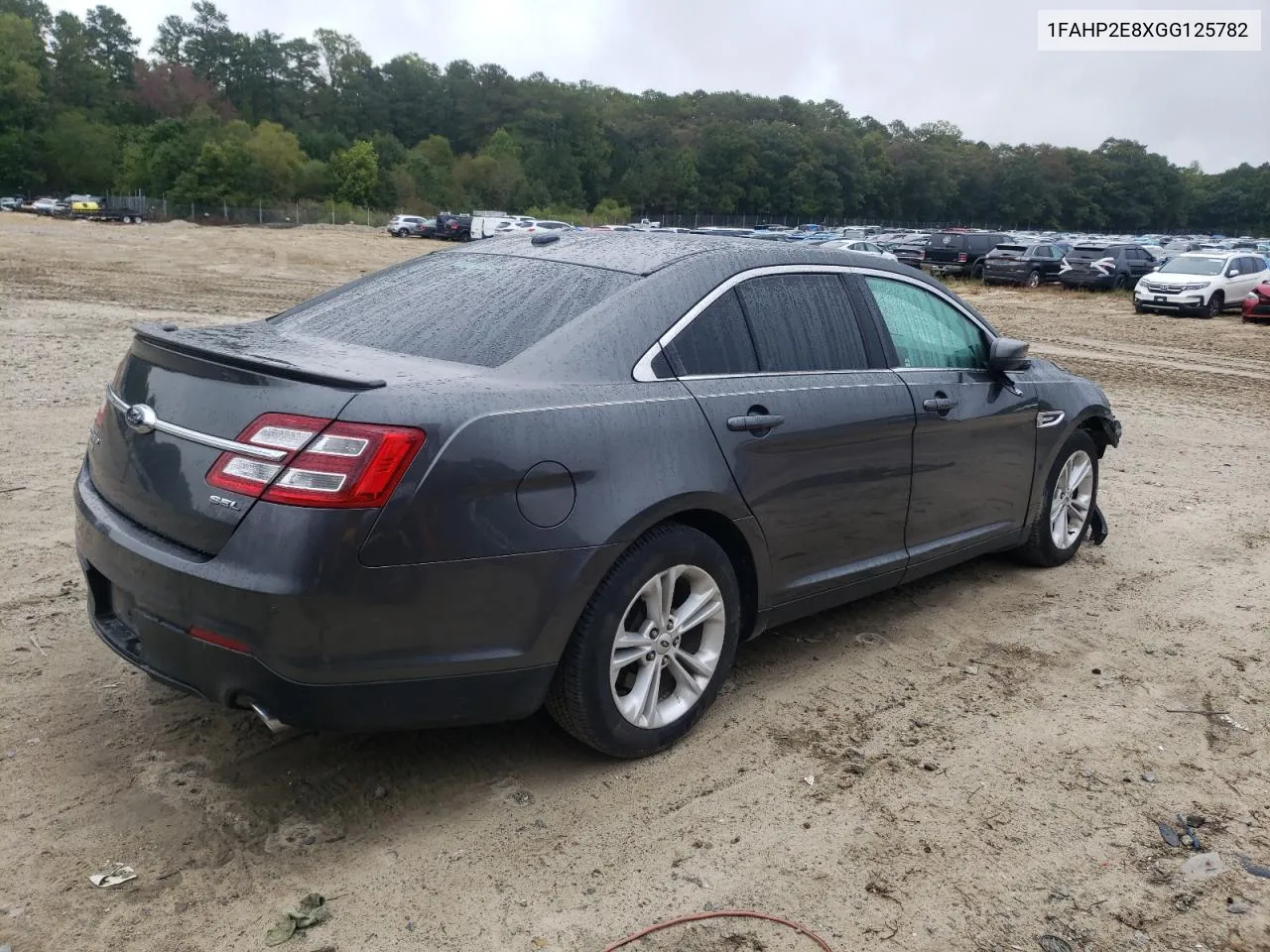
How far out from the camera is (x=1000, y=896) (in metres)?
3.03

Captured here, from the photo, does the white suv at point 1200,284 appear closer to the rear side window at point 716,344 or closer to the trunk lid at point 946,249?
the trunk lid at point 946,249

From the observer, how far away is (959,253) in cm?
3675

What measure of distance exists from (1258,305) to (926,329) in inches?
896

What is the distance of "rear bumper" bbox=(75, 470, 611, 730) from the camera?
2902 mm

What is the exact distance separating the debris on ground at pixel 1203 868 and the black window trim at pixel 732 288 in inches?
78.7

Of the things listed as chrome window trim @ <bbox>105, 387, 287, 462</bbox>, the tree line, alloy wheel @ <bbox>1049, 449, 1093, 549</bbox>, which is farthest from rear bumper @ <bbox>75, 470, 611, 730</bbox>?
the tree line

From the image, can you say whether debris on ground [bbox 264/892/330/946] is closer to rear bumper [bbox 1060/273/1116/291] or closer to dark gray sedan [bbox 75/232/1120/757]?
dark gray sedan [bbox 75/232/1120/757]

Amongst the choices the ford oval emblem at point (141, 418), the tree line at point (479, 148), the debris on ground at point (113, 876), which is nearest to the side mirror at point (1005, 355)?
the ford oval emblem at point (141, 418)

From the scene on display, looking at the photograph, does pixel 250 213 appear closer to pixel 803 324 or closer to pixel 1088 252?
pixel 1088 252

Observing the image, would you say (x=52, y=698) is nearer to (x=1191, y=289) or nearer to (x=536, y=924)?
(x=536, y=924)

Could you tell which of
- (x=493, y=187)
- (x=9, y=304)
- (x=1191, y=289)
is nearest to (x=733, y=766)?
(x=9, y=304)

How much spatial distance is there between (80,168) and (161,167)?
1680 cm

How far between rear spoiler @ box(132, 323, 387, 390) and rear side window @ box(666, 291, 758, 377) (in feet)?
3.51

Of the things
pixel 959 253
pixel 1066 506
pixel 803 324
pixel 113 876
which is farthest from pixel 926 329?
pixel 959 253
